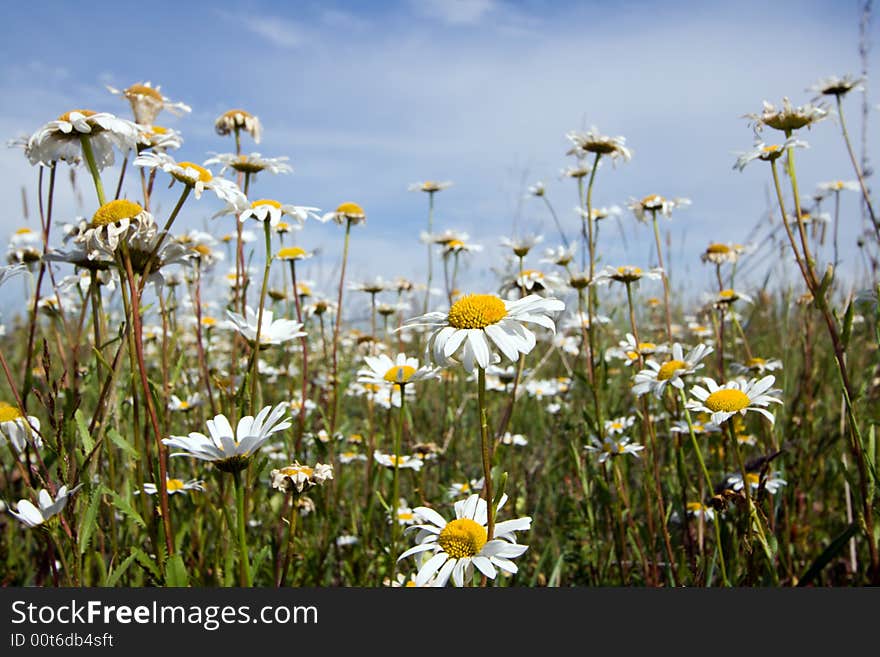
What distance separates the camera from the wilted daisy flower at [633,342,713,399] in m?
1.88

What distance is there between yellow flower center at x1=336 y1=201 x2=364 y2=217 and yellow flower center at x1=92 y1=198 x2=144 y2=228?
52.0 inches

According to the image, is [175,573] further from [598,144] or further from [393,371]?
[598,144]

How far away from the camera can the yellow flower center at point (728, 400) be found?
1708 millimetres

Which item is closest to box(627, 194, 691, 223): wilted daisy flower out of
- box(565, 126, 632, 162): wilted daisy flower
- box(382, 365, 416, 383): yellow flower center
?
box(565, 126, 632, 162): wilted daisy flower

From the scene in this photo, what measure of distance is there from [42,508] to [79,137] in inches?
30.7

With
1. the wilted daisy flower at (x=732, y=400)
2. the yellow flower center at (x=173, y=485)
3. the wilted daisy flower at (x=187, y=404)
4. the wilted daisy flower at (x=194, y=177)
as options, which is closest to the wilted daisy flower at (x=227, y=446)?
the wilted daisy flower at (x=194, y=177)

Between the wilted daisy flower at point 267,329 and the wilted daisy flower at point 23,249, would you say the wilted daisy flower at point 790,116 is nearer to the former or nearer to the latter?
the wilted daisy flower at point 267,329

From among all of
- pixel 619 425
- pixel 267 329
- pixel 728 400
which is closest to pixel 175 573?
pixel 267 329

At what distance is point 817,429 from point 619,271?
1587mm

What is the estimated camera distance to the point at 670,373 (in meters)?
1.95

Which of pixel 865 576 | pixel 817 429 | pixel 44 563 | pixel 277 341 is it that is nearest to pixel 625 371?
pixel 817 429

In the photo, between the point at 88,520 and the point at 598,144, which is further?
the point at 598,144

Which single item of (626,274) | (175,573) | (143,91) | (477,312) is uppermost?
(143,91)

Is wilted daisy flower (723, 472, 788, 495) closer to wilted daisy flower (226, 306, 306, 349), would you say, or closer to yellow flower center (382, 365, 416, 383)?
yellow flower center (382, 365, 416, 383)
